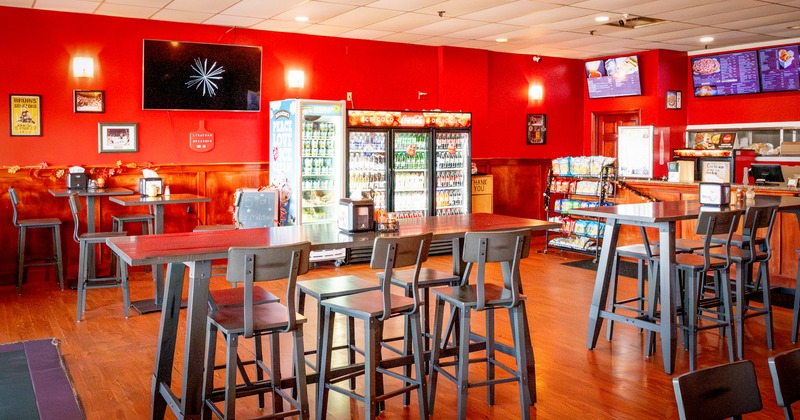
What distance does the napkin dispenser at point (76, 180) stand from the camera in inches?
286

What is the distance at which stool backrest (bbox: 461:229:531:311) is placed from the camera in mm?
3686

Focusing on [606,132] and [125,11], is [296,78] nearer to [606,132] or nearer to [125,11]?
[125,11]

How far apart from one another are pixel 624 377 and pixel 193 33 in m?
5.98

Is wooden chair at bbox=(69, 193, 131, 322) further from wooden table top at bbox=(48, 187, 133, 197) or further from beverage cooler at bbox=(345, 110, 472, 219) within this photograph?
beverage cooler at bbox=(345, 110, 472, 219)

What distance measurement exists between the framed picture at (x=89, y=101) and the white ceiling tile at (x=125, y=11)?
32.6 inches

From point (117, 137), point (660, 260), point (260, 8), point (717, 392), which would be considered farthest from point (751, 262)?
point (117, 137)

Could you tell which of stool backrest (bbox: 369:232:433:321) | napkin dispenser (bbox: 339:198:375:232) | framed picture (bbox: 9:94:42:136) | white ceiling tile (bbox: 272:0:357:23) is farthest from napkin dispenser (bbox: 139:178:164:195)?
stool backrest (bbox: 369:232:433:321)

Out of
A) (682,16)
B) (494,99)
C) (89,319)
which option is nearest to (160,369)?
(89,319)

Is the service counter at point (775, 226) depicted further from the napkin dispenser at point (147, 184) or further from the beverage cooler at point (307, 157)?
the napkin dispenser at point (147, 184)

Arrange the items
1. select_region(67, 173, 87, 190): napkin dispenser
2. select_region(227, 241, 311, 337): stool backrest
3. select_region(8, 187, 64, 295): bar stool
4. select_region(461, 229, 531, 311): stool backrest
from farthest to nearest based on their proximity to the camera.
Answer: select_region(67, 173, 87, 190): napkin dispenser → select_region(8, 187, 64, 295): bar stool → select_region(461, 229, 531, 311): stool backrest → select_region(227, 241, 311, 337): stool backrest

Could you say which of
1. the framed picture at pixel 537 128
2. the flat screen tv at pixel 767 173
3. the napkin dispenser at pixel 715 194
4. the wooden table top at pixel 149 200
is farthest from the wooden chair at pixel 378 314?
the framed picture at pixel 537 128

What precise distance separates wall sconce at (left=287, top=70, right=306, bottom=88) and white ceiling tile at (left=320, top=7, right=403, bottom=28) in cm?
84

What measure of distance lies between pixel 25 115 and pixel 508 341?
540cm

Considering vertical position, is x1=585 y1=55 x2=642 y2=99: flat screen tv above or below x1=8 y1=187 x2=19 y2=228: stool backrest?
above
